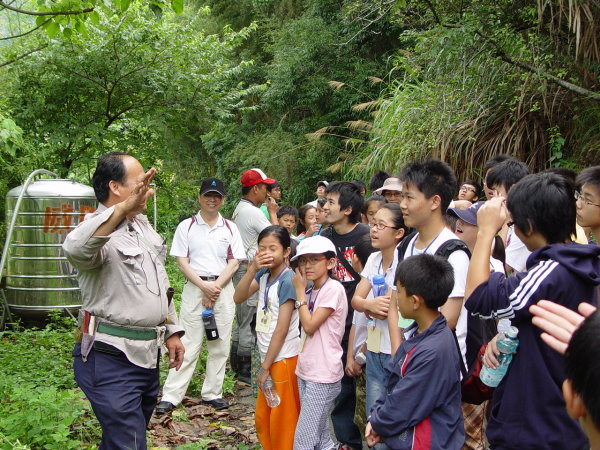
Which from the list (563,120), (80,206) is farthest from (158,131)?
(563,120)

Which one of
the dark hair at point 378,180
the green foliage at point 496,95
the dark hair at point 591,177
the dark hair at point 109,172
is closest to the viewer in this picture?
the dark hair at point 591,177

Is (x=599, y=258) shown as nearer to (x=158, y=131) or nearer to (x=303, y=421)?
(x=303, y=421)

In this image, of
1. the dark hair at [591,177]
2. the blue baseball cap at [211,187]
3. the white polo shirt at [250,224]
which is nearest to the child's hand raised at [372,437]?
the dark hair at [591,177]

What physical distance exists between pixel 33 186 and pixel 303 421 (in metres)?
5.91

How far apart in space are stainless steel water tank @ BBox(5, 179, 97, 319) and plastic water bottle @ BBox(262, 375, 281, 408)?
5.02 meters

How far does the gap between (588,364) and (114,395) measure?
2.54 m

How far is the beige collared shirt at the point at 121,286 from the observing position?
10.2 ft

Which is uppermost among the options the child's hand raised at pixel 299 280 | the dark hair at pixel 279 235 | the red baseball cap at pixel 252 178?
the red baseball cap at pixel 252 178

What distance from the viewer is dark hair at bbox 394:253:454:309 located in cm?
Answer: 277

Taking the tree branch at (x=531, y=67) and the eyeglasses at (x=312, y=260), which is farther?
the tree branch at (x=531, y=67)

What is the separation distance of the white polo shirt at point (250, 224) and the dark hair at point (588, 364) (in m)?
5.23

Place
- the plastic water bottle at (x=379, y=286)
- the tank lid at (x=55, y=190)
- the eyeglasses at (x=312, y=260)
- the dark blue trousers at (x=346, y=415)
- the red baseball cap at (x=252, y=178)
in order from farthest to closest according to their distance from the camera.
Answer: the tank lid at (x=55, y=190)
the red baseball cap at (x=252, y=178)
the dark blue trousers at (x=346, y=415)
the eyeglasses at (x=312, y=260)
the plastic water bottle at (x=379, y=286)

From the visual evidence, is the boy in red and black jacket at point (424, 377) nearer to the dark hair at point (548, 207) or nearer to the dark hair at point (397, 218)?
the dark hair at point (548, 207)

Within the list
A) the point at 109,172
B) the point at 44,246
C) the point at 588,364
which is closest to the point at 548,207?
the point at 588,364
